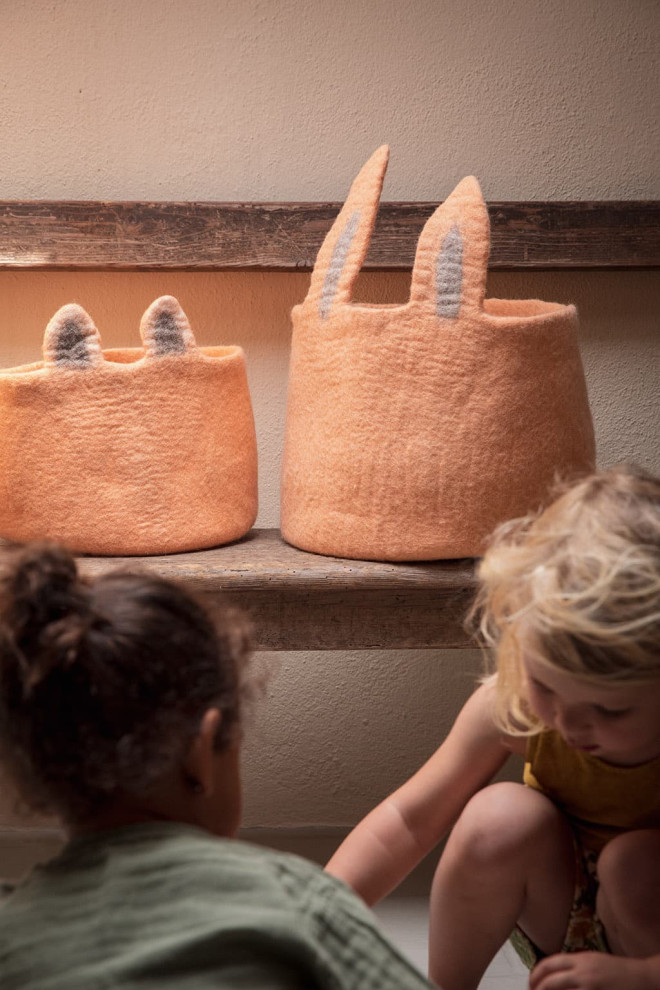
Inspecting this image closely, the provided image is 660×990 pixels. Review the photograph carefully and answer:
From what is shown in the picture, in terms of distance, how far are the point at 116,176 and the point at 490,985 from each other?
3.50ft

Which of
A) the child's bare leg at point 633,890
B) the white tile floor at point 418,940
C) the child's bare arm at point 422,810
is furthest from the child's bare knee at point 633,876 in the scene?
the white tile floor at point 418,940

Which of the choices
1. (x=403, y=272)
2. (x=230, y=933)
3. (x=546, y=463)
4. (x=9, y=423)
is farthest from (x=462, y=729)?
(x=403, y=272)

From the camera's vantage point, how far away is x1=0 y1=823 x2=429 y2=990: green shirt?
1.87 ft

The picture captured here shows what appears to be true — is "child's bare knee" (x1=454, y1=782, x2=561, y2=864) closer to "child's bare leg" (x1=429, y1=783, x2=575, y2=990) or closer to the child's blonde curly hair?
"child's bare leg" (x1=429, y1=783, x2=575, y2=990)

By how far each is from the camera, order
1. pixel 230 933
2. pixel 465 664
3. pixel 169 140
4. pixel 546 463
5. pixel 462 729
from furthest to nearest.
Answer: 1. pixel 465 664
2. pixel 169 140
3. pixel 546 463
4. pixel 462 729
5. pixel 230 933

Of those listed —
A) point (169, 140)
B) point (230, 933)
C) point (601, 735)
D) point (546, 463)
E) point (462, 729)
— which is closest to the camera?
point (230, 933)

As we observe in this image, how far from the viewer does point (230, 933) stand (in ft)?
1.88

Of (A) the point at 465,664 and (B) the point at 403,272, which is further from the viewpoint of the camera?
(A) the point at 465,664

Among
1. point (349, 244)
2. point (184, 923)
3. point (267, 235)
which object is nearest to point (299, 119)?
point (267, 235)

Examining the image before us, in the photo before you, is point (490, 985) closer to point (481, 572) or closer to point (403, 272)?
point (481, 572)

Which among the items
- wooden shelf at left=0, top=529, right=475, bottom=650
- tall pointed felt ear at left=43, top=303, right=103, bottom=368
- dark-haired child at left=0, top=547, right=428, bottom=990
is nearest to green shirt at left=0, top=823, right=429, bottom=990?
dark-haired child at left=0, top=547, right=428, bottom=990

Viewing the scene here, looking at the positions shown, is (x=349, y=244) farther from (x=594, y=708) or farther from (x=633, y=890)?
(x=633, y=890)

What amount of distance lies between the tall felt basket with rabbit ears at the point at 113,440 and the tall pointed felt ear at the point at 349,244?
0.44ft

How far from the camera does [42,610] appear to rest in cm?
65
